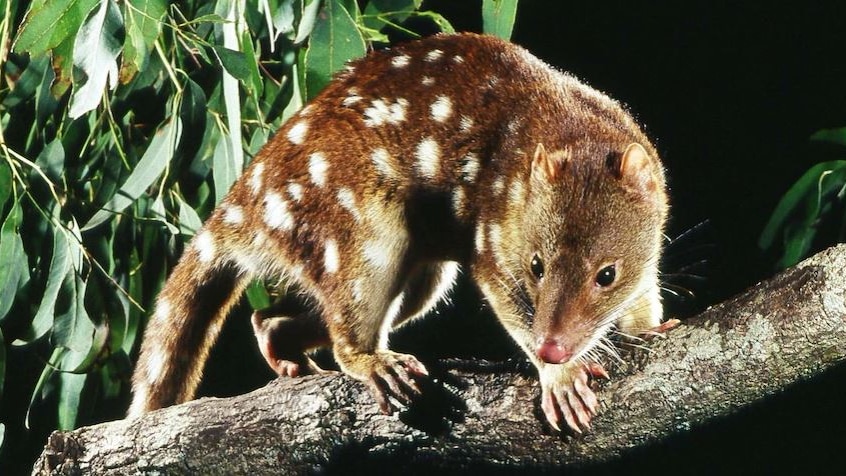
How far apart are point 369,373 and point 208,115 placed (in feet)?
4.07

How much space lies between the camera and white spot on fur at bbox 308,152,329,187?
323cm

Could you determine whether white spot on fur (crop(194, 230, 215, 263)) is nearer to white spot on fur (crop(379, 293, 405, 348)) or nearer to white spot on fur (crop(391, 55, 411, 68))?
white spot on fur (crop(379, 293, 405, 348))

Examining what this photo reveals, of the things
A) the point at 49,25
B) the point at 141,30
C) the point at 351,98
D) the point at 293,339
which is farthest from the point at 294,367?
the point at 49,25

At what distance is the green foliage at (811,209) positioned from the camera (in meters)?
3.79

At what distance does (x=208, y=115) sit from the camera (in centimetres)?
390

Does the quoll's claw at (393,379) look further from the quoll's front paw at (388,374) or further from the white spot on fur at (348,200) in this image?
the white spot on fur at (348,200)

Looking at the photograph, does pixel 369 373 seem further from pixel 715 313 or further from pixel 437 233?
pixel 715 313

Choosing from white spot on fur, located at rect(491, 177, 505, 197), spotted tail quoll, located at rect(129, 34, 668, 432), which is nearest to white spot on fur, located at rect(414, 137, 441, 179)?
spotted tail quoll, located at rect(129, 34, 668, 432)

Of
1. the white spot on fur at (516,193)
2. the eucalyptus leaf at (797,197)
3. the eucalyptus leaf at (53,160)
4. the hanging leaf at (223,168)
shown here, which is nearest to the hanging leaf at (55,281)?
the eucalyptus leaf at (53,160)

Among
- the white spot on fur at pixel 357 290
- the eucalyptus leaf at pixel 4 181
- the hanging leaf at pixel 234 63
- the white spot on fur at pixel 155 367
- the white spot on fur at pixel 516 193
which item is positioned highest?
the hanging leaf at pixel 234 63

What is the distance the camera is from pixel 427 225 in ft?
10.5

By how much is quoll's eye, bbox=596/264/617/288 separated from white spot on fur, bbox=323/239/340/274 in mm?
651

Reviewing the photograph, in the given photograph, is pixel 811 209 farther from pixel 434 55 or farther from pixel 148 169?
pixel 148 169

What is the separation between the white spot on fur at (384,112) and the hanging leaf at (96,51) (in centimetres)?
64
